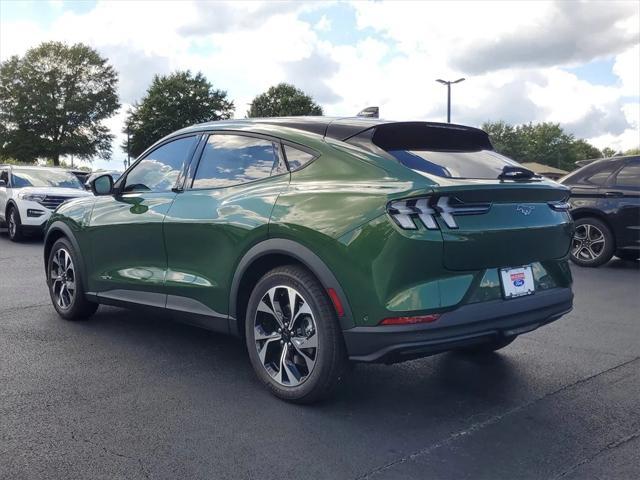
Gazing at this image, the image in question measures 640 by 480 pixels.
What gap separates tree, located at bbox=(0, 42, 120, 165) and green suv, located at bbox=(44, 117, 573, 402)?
60128 millimetres

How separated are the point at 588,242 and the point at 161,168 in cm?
718

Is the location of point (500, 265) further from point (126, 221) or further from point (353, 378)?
point (126, 221)

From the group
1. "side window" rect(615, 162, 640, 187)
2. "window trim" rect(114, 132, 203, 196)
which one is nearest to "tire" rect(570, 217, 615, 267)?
"side window" rect(615, 162, 640, 187)

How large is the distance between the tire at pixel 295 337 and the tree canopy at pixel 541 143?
99.2m

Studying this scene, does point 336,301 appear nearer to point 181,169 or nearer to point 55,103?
point 181,169

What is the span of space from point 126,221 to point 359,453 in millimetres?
2759

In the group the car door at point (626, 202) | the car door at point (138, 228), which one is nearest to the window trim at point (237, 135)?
the car door at point (138, 228)

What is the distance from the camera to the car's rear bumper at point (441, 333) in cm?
337

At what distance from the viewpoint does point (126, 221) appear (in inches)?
200

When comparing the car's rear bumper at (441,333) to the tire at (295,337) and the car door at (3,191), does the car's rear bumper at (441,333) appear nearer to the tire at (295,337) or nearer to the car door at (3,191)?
the tire at (295,337)

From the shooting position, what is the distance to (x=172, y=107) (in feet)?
207

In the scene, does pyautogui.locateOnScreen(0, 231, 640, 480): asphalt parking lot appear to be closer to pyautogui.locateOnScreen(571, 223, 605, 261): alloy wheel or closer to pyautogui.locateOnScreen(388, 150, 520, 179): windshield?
pyautogui.locateOnScreen(388, 150, 520, 179): windshield

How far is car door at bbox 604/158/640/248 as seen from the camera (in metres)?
9.47

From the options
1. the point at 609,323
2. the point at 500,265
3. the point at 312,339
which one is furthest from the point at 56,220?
the point at 609,323
